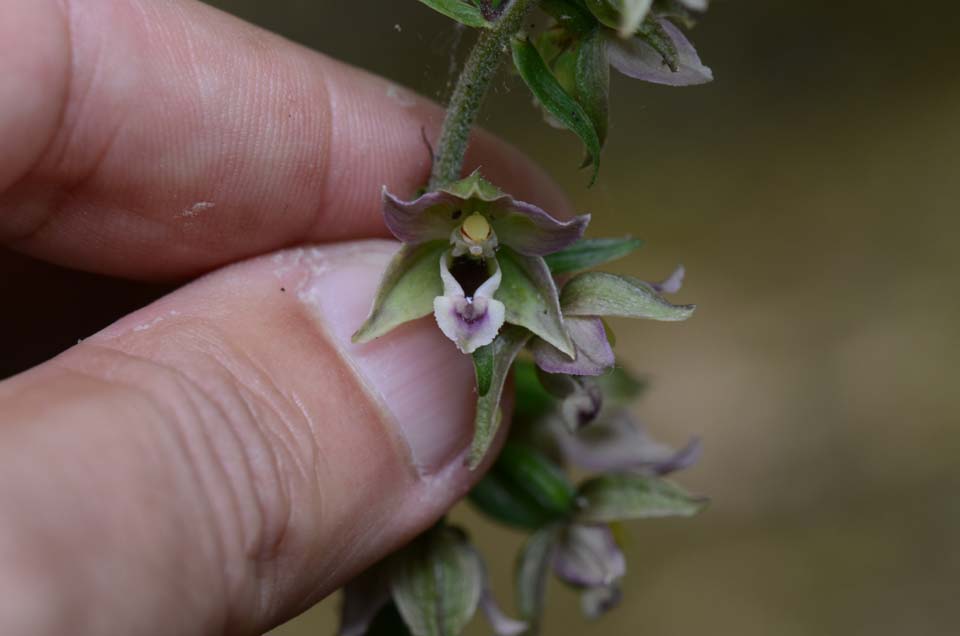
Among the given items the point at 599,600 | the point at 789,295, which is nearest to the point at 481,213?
the point at 599,600

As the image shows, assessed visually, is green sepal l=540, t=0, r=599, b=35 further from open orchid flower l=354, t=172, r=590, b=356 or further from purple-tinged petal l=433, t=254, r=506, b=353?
purple-tinged petal l=433, t=254, r=506, b=353

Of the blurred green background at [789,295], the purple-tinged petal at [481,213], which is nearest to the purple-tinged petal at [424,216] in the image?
the purple-tinged petal at [481,213]

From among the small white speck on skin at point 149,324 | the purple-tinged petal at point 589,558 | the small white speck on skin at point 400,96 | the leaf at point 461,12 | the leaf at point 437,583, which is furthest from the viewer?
the small white speck on skin at point 400,96

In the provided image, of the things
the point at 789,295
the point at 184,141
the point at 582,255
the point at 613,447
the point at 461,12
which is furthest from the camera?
the point at 789,295

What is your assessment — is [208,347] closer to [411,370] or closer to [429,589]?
[411,370]

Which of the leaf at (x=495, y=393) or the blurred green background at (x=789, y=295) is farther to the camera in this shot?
the blurred green background at (x=789, y=295)

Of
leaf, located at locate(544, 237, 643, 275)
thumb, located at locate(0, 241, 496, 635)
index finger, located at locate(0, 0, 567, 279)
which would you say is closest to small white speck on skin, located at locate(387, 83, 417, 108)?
index finger, located at locate(0, 0, 567, 279)

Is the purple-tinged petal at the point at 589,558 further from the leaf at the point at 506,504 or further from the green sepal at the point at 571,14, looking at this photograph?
the green sepal at the point at 571,14

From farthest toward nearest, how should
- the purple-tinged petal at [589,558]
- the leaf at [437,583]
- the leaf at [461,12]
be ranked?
the purple-tinged petal at [589,558]
the leaf at [437,583]
the leaf at [461,12]

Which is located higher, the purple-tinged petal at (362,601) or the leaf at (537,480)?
the leaf at (537,480)
